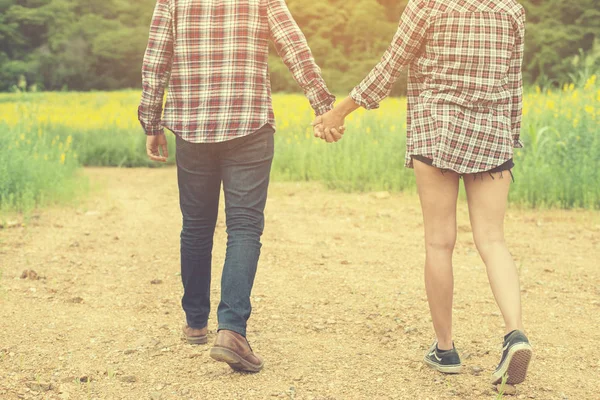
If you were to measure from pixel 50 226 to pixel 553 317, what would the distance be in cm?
434

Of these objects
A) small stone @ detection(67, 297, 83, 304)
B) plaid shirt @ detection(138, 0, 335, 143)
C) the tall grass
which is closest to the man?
plaid shirt @ detection(138, 0, 335, 143)

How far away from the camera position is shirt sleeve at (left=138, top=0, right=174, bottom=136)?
314cm

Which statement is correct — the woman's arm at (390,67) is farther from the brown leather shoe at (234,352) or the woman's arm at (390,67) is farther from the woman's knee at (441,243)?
the brown leather shoe at (234,352)

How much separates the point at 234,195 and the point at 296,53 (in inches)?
24.6

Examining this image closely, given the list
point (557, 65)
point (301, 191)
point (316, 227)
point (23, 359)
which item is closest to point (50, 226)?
point (316, 227)

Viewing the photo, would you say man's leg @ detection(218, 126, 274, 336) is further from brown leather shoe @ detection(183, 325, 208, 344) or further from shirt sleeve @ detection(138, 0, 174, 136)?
brown leather shoe @ detection(183, 325, 208, 344)

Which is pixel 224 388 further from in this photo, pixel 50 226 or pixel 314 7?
pixel 314 7

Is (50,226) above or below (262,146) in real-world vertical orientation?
below

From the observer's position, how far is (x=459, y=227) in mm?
6684

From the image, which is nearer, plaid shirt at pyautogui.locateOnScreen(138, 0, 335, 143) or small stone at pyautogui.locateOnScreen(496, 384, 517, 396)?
small stone at pyautogui.locateOnScreen(496, 384, 517, 396)

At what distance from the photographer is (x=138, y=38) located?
86.0 ft

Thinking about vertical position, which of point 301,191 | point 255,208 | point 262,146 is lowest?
point 301,191

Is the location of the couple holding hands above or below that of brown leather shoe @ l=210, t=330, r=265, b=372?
above

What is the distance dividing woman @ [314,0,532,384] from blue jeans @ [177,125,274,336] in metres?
0.60
